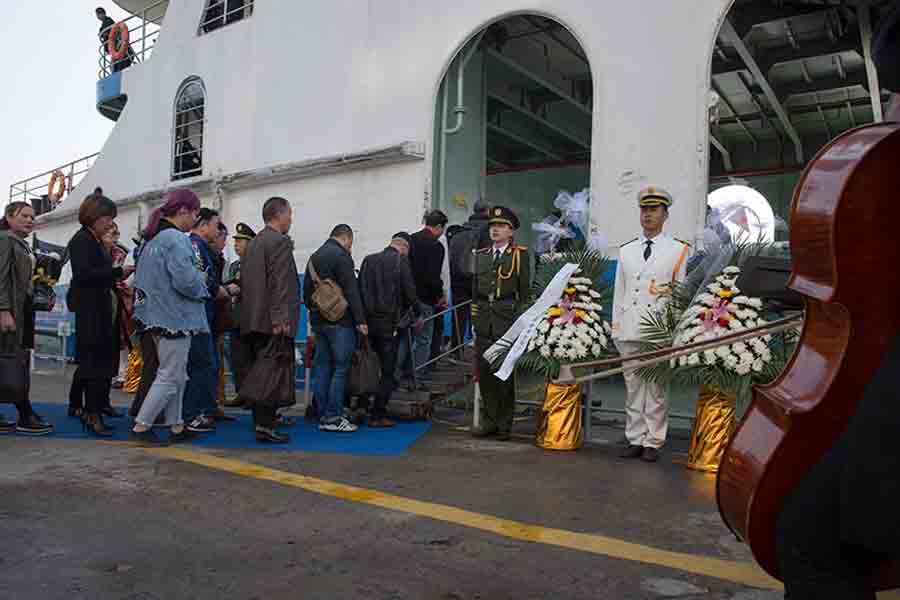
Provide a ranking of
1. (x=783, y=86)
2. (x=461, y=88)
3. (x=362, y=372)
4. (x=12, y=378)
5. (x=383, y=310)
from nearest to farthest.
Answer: (x=12, y=378)
(x=362, y=372)
(x=383, y=310)
(x=461, y=88)
(x=783, y=86)

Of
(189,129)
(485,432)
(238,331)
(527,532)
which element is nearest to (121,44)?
(189,129)

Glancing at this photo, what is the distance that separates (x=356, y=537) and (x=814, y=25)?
9.74 m

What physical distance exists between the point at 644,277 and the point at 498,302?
3.84 feet

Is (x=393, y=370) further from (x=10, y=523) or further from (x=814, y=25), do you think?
(x=814, y=25)

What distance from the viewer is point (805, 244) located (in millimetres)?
1546

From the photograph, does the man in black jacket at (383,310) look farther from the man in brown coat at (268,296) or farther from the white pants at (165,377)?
the white pants at (165,377)

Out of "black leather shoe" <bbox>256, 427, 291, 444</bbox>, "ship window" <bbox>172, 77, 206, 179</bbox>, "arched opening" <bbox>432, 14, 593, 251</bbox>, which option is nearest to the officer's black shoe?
"black leather shoe" <bbox>256, 427, 291, 444</bbox>

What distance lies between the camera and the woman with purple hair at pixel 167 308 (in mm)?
4797

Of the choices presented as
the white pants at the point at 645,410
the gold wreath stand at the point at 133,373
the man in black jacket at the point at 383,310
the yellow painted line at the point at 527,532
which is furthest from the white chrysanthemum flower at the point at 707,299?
the gold wreath stand at the point at 133,373

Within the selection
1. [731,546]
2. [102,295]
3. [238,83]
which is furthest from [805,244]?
[238,83]

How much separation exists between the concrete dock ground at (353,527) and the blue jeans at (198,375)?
2.55 ft

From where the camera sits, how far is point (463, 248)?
777 centimetres

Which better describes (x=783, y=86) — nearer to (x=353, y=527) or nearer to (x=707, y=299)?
(x=707, y=299)

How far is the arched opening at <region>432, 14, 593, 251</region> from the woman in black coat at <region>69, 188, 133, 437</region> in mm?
4698
